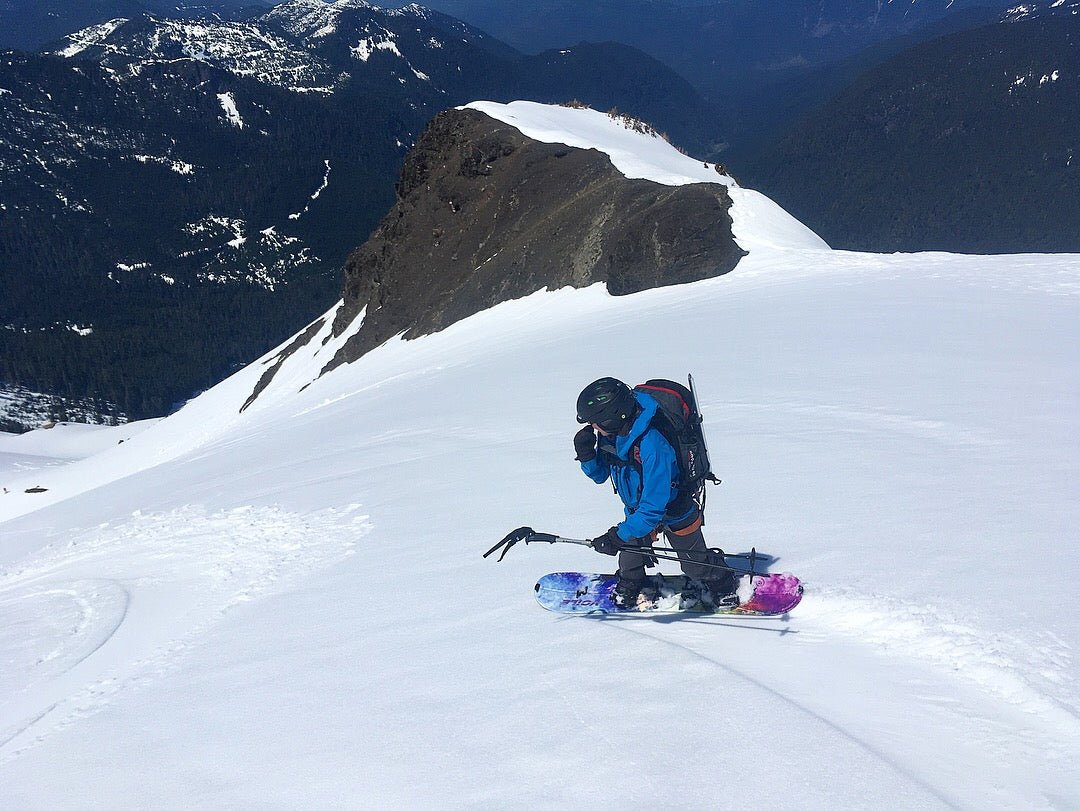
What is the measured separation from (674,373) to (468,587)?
7.44 m

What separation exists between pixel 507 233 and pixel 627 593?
97.6ft

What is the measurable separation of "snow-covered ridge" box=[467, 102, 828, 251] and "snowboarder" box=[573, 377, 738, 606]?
1794cm

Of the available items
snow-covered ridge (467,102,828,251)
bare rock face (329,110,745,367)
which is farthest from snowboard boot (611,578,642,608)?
snow-covered ridge (467,102,828,251)

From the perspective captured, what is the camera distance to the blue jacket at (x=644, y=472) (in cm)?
460

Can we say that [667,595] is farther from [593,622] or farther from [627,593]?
[593,622]

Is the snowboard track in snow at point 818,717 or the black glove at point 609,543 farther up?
the black glove at point 609,543

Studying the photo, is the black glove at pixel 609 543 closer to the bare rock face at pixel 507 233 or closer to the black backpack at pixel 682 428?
the black backpack at pixel 682 428

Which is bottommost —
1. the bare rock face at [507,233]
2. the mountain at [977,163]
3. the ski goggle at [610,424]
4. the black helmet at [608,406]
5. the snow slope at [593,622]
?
the snow slope at [593,622]

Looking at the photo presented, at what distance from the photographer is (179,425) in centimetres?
4606

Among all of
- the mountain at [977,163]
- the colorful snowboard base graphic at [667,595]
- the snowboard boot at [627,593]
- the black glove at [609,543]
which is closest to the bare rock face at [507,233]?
the colorful snowboard base graphic at [667,595]

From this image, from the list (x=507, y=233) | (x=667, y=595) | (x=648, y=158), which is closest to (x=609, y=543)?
(x=667, y=595)

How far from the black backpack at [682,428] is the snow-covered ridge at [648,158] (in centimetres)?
1796

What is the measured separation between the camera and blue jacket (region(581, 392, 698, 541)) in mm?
4602

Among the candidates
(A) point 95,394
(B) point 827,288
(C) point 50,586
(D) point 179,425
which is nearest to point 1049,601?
(C) point 50,586
